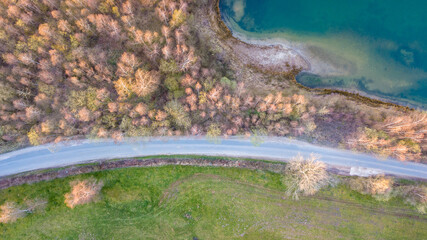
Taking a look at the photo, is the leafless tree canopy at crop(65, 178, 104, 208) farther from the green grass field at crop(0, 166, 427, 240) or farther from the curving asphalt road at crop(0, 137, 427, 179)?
the curving asphalt road at crop(0, 137, 427, 179)

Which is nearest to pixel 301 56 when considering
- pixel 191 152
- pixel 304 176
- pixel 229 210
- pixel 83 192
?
pixel 304 176

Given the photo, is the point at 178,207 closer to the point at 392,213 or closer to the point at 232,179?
the point at 232,179

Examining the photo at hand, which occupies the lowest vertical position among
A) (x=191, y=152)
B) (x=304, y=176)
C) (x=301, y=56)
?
(x=191, y=152)

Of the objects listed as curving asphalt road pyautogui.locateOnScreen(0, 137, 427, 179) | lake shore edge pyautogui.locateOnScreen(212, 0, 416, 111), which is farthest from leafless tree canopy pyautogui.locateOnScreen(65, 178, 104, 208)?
lake shore edge pyautogui.locateOnScreen(212, 0, 416, 111)

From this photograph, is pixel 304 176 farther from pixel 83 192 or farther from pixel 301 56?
pixel 83 192

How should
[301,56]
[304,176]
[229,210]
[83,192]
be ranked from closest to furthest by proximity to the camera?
[304,176]
[83,192]
[229,210]
[301,56]

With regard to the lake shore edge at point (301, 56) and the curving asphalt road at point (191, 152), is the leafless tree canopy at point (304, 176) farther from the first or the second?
the lake shore edge at point (301, 56)
